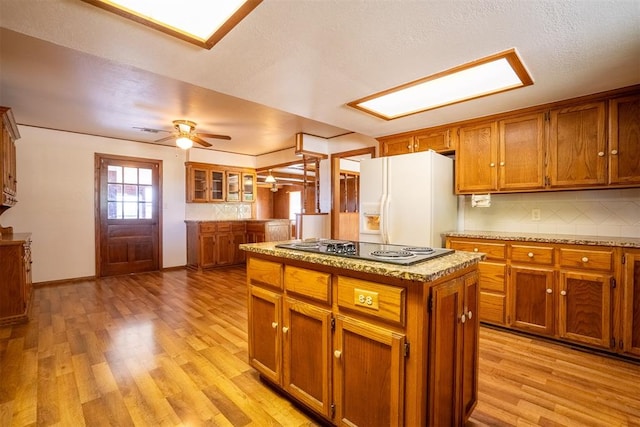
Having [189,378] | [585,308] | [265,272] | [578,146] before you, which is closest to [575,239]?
[585,308]

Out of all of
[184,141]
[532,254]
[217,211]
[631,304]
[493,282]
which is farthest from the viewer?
[217,211]

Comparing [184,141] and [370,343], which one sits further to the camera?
[184,141]

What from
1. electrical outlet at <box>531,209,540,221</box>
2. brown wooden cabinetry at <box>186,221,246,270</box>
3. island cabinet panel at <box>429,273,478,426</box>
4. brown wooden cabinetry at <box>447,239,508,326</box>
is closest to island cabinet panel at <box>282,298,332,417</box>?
island cabinet panel at <box>429,273,478,426</box>

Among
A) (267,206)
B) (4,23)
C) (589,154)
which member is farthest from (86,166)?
(267,206)

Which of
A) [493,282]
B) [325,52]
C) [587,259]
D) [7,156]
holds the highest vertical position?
[325,52]

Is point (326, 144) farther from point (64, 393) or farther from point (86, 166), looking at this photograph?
point (64, 393)

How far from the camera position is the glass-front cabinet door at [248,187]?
21.8ft

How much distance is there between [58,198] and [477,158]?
590 centimetres

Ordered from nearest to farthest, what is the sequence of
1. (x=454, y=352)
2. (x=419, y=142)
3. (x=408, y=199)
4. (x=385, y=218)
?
(x=454, y=352) < (x=408, y=199) < (x=385, y=218) < (x=419, y=142)

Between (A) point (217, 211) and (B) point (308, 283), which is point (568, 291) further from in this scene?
(A) point (217, 211)

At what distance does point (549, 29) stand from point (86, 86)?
380 cm

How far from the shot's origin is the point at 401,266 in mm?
1242

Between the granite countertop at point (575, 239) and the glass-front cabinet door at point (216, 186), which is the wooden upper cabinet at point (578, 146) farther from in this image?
the glass-front cabinet door at point (216, 186)

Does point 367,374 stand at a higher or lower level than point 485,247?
lower
